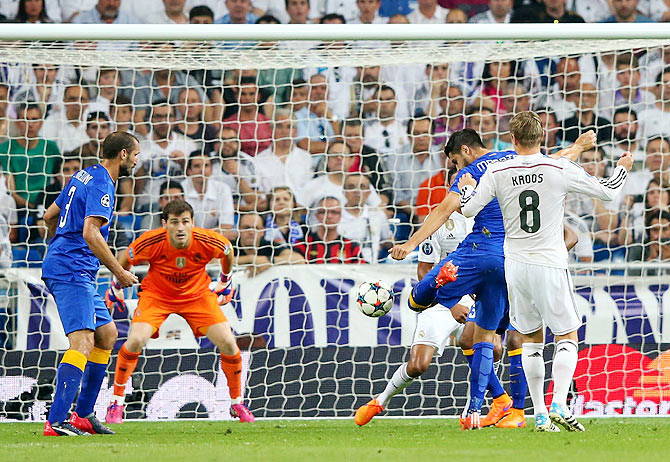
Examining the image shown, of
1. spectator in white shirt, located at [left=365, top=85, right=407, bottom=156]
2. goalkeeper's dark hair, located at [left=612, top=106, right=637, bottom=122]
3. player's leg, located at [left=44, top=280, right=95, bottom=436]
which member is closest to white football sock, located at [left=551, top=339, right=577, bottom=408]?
player's leg, located at [left=44, top=280, right=95, bottom=436]

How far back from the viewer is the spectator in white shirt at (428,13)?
1202 cm

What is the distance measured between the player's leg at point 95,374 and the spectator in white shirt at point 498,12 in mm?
7335

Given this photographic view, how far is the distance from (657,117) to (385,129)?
2.89m

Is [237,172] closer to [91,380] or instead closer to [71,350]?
[91,380]

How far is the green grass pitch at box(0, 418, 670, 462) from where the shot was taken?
14.3ft

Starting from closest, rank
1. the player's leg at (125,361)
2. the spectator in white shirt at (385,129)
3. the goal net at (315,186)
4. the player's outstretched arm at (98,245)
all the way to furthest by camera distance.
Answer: the player's outstretched arm at (98,245) < the player's leg at (125,361) < the goal net at (315,186) < the spectator in white shirt at (385,129)

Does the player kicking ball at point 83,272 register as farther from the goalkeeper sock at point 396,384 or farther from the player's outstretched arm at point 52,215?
the goalkeeper sock at point 396,384

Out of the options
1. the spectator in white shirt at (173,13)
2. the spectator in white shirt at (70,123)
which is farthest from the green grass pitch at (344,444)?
the spectator in white shirt at (173,13)

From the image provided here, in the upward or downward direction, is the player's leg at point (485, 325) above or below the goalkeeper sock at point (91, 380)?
above

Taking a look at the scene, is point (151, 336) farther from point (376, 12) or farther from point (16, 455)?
point (376, 12)

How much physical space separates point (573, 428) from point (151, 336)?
3.37 m

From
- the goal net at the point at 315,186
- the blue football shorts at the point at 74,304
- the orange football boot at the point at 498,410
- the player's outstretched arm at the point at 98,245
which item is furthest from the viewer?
the goal net at the point at 315,186

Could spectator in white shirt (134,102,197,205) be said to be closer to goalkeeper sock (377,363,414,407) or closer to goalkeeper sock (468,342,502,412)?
goalkeeper sock (377,363,414,407)

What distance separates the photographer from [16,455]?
14.9 feet
